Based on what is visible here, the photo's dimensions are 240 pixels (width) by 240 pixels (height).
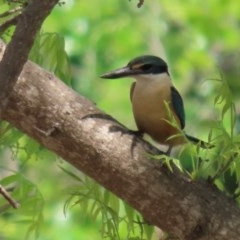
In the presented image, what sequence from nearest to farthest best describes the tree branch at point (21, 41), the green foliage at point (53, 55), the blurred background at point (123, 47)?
the tree branch at point (21, 41)
the green foliage at point (53, 55)
the blurred background at point (123, 47)

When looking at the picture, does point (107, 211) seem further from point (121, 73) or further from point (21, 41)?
point (21, 41)

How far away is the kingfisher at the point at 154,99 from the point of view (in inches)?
76.8

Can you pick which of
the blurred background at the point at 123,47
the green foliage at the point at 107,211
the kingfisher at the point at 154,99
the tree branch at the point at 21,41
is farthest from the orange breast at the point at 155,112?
the blurred background at the point at 123,47

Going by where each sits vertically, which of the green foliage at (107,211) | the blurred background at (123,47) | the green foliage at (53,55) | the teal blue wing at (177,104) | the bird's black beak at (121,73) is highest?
the green foliage at (53,55)

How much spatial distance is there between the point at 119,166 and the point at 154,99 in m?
0.30

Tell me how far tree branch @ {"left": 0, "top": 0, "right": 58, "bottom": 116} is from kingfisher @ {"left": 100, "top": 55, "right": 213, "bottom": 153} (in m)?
0.48

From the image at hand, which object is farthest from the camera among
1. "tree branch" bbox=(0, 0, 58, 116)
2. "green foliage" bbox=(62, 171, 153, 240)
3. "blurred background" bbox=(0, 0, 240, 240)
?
"blurred background" bbox=(0, 0, 240, 240)

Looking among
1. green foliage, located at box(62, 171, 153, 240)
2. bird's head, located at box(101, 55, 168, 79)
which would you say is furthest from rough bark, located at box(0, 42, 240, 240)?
bird's head, located at box(101, 55, 168, 79)

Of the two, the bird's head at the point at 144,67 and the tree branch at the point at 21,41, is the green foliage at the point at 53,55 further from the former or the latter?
the tree branch at the point at 21,41

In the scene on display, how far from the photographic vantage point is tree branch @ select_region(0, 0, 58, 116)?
1.42 metres

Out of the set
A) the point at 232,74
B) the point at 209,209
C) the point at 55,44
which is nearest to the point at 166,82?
the point at 55,44

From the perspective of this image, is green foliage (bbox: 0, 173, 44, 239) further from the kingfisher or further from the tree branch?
the tree branch

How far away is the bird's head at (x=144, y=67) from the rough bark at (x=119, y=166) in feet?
1.03

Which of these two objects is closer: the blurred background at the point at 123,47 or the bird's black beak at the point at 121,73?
the bird's black beak at the point at 121,73
